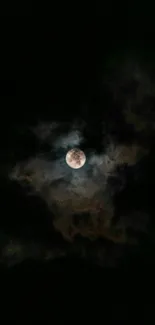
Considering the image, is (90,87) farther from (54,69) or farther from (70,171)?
(70,171)

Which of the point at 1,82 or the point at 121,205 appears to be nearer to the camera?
the point at 1,82

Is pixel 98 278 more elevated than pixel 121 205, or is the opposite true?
pixel 121 205

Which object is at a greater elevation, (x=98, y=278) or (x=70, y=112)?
(x=70, y=112)

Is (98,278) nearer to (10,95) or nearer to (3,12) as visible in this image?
(10,95)

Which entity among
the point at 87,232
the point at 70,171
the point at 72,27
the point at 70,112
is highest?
the point at 72,27

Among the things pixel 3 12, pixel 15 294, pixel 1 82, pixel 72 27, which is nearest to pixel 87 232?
pixel 15 294

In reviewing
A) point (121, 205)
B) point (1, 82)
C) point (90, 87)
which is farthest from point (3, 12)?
point (121, 205)

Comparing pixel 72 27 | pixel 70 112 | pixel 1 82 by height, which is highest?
pixel 72 27

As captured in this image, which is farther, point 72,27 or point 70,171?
point 70,171

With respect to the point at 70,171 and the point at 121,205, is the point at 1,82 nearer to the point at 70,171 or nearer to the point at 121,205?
the point at 70,171
